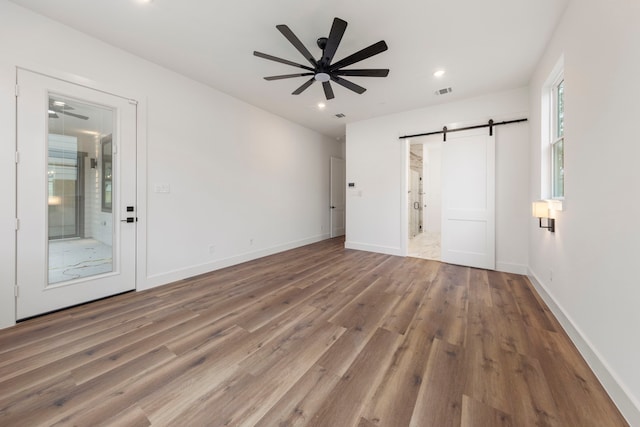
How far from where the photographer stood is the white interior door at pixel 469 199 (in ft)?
13.4

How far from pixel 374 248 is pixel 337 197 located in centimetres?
234

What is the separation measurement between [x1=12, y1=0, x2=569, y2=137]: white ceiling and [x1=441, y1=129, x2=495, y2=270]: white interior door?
3.01 ft

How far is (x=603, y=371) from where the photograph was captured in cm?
155

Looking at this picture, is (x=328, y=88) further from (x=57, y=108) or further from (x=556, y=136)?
(x=57, y=108)

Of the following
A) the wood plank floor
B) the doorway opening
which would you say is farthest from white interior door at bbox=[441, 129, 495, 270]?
the doorway opening

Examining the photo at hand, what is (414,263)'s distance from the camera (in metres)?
4.48

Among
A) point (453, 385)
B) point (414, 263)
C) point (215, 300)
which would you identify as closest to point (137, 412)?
point (215, 300)

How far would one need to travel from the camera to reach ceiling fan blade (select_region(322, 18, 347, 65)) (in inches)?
77.2

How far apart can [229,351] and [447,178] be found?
4304mm

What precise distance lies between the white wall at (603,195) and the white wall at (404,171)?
1.57 m

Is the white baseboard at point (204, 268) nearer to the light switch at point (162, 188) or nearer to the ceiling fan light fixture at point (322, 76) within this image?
the light switch at point (162, 188)

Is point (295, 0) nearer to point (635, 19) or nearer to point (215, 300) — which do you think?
point (635, 19)

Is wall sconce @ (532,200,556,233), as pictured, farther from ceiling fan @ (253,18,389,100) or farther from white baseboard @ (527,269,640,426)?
ceiling fan @ (253,18,389,100)

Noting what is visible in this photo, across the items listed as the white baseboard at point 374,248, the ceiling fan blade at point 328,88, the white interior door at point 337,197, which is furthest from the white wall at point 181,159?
the ceiling fan blade at point 328,88
